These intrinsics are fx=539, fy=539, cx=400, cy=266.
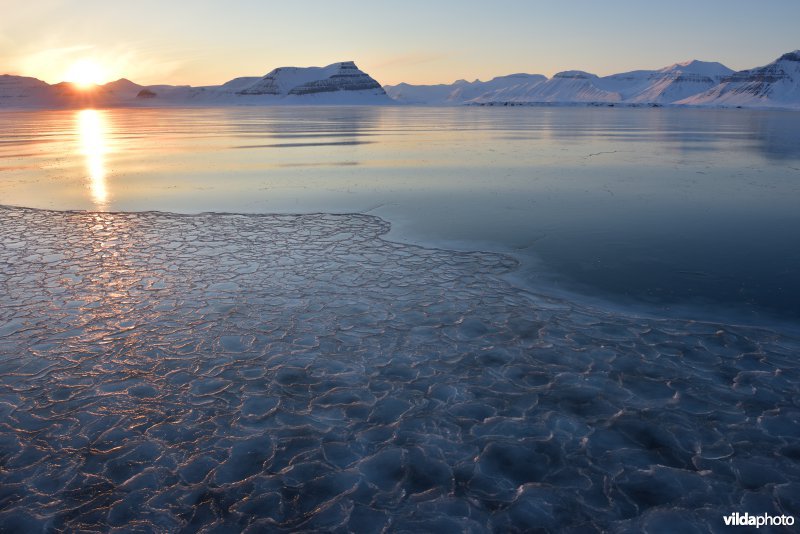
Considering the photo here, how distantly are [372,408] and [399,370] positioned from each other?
79 centimetres

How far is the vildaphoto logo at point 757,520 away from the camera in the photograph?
3965 millimetres

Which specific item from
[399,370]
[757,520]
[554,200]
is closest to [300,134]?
[554,200]

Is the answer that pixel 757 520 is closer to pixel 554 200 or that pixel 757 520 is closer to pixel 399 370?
pixel 399 370

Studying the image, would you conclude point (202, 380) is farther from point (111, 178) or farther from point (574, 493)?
point (111, 178)

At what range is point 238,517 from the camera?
4.08 metres

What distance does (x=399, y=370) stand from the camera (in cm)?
615

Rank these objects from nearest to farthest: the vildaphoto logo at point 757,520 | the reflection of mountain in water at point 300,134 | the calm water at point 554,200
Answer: the vildaphoto logo at point 757,520 → the calm water at point 554,200 → the reflection of mountain in water at point 300,134

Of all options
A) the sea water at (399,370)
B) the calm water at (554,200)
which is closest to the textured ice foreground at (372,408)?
the sea water at (399,370)

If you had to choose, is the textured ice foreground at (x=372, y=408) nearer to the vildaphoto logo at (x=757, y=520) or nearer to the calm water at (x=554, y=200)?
the vildaphoto logo at (x=757, y=520)

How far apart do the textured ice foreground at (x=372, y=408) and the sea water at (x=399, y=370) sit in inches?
1.0

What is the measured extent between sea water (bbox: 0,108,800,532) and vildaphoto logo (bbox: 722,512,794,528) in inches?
3.3

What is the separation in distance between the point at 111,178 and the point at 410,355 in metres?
18.2

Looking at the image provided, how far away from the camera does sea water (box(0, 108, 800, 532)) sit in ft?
14.0

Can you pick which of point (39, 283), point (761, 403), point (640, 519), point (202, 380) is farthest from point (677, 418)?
point (39, 283)
